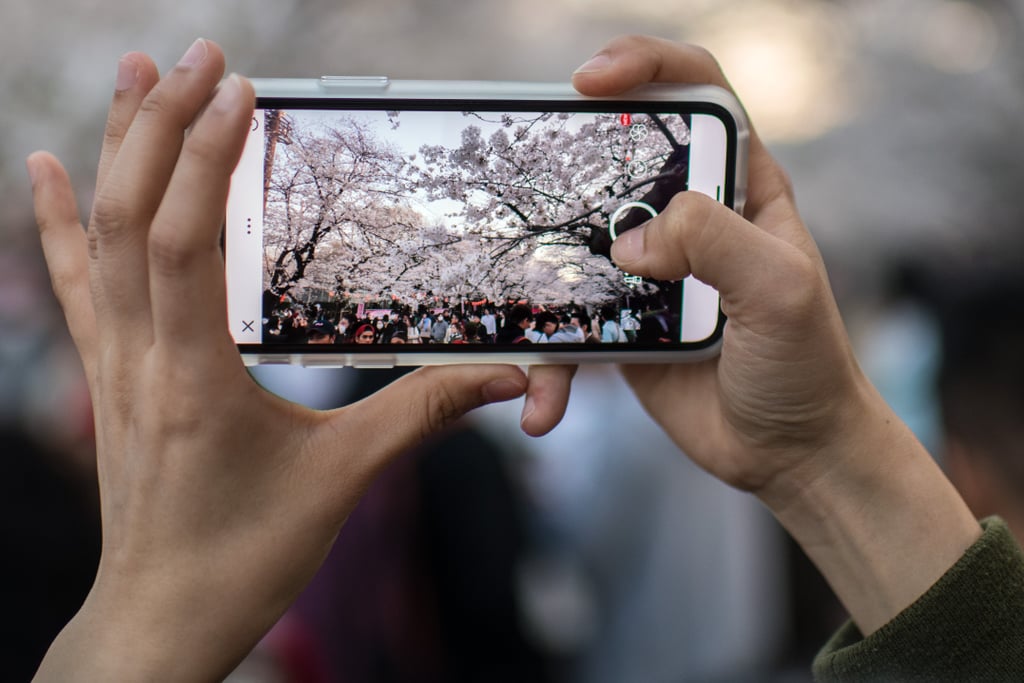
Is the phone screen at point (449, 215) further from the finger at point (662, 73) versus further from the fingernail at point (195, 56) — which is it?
the fingernail at point (195, 56)

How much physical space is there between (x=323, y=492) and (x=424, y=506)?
0.89m

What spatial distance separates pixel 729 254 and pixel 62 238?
0.89 m

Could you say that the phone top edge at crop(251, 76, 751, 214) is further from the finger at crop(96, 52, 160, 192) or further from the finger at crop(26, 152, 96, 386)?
the finger at crop(26, 152, 96, 386)

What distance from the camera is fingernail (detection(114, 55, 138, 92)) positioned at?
3.07ft

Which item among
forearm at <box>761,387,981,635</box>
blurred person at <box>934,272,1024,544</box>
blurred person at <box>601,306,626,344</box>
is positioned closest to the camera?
forearm at <box>761,387,981,635</box>

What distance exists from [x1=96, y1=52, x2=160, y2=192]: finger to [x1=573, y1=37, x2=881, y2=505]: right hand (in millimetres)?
540

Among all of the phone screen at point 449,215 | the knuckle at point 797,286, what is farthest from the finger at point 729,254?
the phone screen at point 449,215

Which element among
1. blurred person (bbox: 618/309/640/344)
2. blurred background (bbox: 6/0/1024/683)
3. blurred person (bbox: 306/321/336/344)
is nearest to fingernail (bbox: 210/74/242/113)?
blurred person (bbox: 306/321/336/344)

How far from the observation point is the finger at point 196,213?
79 centimetres

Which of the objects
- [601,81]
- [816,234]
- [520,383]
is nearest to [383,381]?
[520,383]

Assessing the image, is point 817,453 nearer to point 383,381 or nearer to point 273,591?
point 273,591

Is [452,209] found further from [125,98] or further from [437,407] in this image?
[125,98]

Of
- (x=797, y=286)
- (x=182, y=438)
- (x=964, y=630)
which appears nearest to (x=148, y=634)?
(x=182, y=438)

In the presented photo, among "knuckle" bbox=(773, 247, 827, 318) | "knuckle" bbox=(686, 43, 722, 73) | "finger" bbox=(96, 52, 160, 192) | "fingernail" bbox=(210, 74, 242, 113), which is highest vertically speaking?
"knuckle" bbox=(686, 43, 722, 73)
